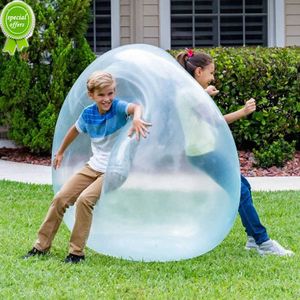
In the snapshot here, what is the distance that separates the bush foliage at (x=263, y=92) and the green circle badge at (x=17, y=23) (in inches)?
108

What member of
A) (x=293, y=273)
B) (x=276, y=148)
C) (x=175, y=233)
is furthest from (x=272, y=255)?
(x=276, y=148)

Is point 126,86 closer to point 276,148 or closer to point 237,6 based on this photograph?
point 276,148

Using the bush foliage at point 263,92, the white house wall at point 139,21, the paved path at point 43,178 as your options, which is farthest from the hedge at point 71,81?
the white house wall at point 139,21

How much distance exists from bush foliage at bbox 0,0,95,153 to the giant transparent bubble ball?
5843mm

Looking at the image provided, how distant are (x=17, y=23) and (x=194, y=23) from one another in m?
4.10

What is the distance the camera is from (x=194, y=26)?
516 inches

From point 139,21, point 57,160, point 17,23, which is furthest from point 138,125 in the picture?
point 139,21

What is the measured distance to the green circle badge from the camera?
385 inches

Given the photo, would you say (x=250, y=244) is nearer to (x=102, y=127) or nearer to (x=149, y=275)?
(x=149, y=275)

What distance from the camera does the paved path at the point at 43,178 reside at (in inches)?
366

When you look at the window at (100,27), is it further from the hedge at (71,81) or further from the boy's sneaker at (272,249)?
the boy's sneaker at (272,249)

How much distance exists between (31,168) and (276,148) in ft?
11.0

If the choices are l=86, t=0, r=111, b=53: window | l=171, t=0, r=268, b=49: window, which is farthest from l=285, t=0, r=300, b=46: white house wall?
l=86, t=0, r=111, b=53: window

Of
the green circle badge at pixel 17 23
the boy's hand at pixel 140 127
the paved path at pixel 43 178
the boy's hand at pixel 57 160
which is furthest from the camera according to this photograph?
the green circle badge at pixel 17 23
